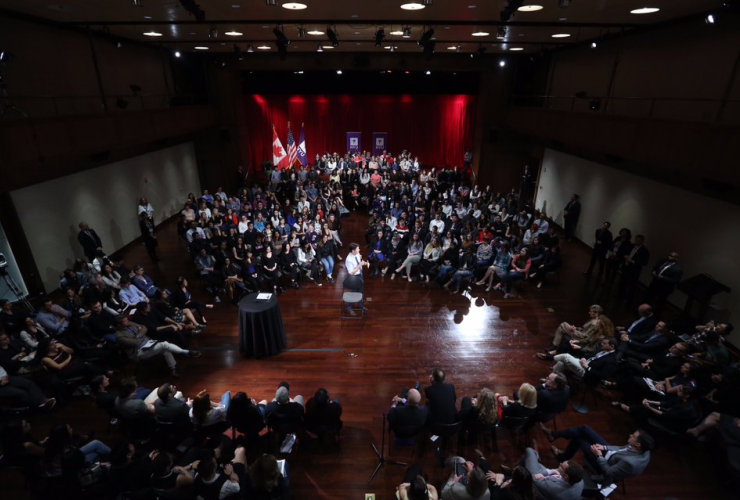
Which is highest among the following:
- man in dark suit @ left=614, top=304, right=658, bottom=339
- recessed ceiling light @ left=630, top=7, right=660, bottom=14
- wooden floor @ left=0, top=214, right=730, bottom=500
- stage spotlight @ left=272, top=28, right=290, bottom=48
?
recessed ceiling light @ left=630, top=7, right=660, bottom=14

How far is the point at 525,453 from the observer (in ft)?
12.4

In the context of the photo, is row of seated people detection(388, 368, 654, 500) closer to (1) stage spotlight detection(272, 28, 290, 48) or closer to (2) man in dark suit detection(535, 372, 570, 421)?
(2) man in dark suit detection(535, 372, 570, 421)

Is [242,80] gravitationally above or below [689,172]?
above

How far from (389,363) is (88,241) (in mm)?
6959

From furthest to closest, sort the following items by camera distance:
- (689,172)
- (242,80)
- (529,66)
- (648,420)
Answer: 1. (242,80)
2. (529,66)
3. (689,172)
4. (648,420)

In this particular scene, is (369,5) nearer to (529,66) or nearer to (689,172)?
(689,172)

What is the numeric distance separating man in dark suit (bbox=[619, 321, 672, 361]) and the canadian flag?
13.0 metres

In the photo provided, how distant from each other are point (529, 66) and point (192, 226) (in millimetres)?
12646

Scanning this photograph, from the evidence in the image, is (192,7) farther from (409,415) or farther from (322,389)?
(409,415)

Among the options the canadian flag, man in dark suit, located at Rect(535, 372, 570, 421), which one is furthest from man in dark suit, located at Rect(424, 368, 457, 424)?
the canadian flag

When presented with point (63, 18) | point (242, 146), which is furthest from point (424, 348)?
point (242, 146)

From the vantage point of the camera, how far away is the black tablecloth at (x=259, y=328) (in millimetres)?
5941

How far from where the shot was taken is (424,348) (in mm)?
6387

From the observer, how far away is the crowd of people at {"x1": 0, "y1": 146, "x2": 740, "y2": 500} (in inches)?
142
